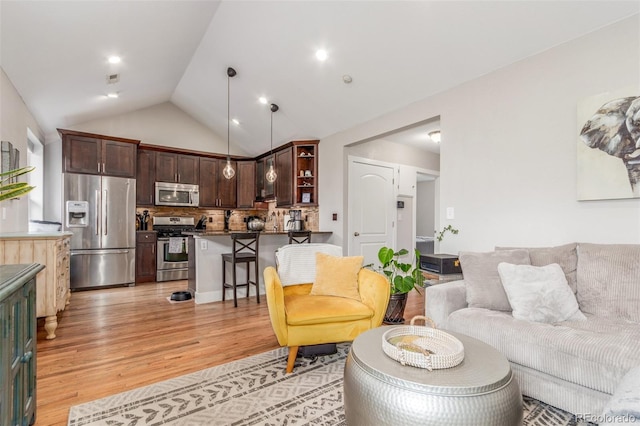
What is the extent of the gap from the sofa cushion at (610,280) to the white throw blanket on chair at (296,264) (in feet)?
6.68

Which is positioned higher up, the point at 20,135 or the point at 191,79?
the point at 191,79

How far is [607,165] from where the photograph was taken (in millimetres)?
2287

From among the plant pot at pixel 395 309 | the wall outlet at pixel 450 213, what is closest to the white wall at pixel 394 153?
the wall outlet at pixel 450 213

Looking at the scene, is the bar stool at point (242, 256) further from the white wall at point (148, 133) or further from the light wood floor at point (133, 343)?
the white wall at point (148, 133)

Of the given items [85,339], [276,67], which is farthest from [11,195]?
[276,67]

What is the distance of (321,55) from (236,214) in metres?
4.45

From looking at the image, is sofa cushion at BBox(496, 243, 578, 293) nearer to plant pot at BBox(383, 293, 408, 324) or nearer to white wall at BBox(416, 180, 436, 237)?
plant pot at BBox(383, 293, 408, 324)

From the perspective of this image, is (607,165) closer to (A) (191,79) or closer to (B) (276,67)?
(B) (276,67)

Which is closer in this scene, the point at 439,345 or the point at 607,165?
the point at 439,345

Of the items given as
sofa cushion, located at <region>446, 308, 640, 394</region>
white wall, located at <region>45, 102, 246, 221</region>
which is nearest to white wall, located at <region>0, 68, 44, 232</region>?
white wall, located at <region>45, 102, 246, 221</region>

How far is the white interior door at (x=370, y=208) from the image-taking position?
5.00 metres

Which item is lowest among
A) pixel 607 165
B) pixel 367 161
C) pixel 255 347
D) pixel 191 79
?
pixel 255 347

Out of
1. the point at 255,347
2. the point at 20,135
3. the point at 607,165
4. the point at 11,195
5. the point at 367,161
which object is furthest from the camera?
the point at 367,161

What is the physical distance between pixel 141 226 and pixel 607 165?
21.6ft
